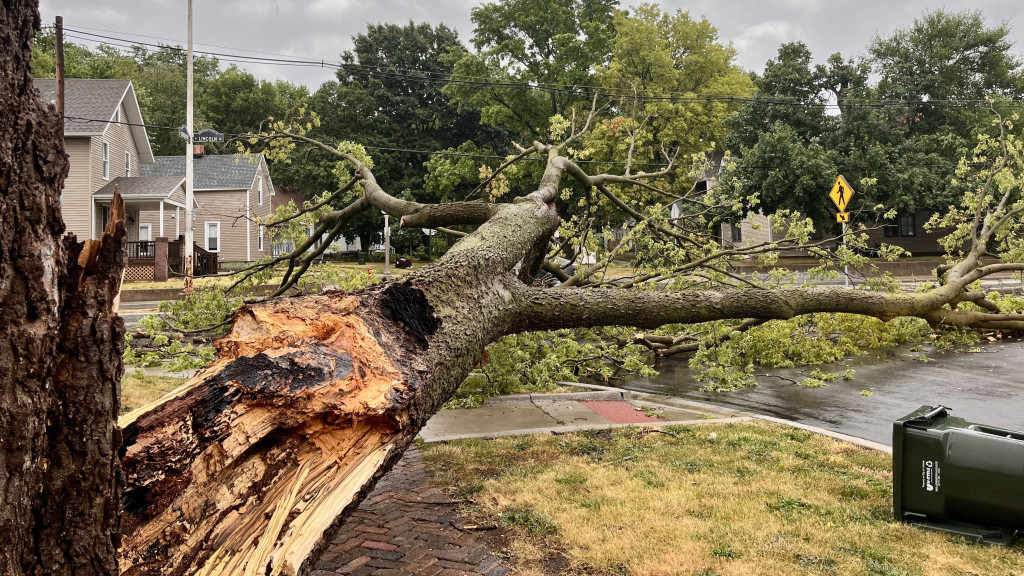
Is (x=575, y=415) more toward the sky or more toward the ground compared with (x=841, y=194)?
more toward the ground

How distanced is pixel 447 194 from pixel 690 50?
15.5 m

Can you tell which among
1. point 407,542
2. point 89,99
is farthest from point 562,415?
point 89,99

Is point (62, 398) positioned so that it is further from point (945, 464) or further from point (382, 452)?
point (945, 464)

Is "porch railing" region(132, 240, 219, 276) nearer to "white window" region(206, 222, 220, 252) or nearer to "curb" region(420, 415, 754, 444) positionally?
"white window" region(206, 222, 220, 252)

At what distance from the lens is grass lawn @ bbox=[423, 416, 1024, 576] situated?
354 cm

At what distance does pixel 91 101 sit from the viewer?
2558 cm

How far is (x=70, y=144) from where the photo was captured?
24.7 metres

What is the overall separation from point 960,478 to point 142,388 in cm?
814

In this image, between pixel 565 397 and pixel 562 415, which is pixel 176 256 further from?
pixel 562 415

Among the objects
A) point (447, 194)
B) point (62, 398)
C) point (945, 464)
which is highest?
point (447, 194)

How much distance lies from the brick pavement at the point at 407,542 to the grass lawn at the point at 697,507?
188 millimetres

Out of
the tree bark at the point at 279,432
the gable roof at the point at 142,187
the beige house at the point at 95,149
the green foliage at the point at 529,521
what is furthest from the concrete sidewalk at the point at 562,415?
the gable roof at the point at 142,187

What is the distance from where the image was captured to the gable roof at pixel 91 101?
24469 millimetres

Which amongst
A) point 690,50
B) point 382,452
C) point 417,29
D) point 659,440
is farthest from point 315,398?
point 417,29
